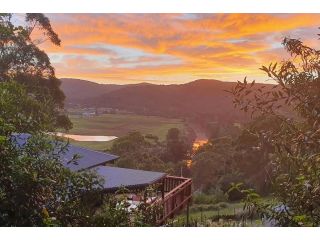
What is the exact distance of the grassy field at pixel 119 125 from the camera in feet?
15.4

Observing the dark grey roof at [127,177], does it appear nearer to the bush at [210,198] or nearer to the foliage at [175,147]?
the foliage at [175,147]

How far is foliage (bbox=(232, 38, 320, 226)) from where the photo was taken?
2.83 m

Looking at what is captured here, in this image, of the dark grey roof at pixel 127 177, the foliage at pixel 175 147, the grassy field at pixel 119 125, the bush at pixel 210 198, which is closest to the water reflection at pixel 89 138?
the grassy field at pixel 119 125

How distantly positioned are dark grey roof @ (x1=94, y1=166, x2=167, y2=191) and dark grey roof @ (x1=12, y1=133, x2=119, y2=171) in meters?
0.08

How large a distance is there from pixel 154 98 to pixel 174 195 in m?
0.99

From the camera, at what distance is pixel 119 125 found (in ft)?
15.7

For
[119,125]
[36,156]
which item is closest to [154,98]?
[119,125]

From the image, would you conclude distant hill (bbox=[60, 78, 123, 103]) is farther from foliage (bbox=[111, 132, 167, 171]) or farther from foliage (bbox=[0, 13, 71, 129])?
foliage (bbox=[111, 132, 167, 171])

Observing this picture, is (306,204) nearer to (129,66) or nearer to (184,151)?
(184,151)

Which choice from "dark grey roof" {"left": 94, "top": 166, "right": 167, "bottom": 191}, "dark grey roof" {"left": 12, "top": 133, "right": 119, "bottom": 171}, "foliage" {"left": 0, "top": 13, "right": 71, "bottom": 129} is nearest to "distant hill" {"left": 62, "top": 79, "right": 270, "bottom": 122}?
"foliage" {"left": 0, "top": 13, "right": 71, "bottom": 129}

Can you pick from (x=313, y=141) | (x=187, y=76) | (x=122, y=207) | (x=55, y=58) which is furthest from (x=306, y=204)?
(x=55, y=58)

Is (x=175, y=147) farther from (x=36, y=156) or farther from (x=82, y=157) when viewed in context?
(x=36, y=156)

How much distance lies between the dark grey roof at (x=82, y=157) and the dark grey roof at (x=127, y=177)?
0.26ft

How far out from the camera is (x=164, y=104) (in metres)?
4.88
